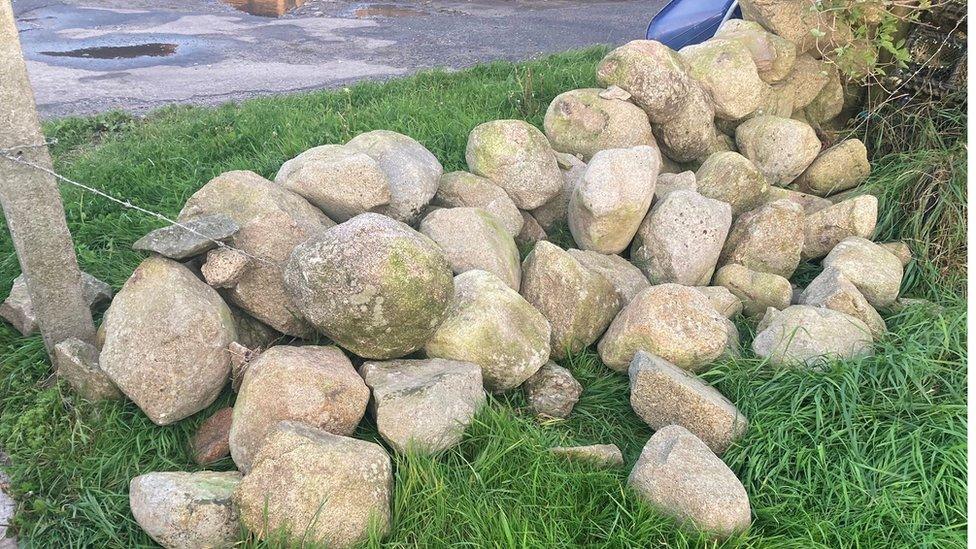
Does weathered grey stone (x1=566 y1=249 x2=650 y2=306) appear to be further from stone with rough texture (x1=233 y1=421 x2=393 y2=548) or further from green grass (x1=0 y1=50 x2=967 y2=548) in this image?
stone with rough texture (x1=233 y1=421 x2=393 y2=548)

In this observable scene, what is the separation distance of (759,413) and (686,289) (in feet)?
1.74

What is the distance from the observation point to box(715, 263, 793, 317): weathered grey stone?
3.50 meters

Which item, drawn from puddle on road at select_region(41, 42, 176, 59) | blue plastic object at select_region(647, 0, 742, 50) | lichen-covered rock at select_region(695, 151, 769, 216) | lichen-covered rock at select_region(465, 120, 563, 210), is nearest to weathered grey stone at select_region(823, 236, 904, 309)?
lichen-covered rock at select_region(695, 151, 769, 216)

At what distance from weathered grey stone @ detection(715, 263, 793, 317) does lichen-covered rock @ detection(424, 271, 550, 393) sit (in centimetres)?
103

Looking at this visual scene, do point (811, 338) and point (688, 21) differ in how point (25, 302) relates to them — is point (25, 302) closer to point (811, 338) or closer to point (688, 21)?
point (811, 338)

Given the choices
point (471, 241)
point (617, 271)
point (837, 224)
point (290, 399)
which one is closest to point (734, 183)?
point (837, 224)

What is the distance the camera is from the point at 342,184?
3.21 metres

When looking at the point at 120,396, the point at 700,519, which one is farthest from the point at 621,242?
the point at 120,396

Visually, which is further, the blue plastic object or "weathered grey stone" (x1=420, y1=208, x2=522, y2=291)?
the blue plastic object

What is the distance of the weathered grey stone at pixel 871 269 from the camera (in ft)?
11.4

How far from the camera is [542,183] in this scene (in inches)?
147

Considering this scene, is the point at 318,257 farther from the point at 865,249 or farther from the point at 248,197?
the point at 865,249

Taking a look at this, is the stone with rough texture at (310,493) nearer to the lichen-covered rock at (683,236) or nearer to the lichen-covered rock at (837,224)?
the lichen-covered rock at (683,236)

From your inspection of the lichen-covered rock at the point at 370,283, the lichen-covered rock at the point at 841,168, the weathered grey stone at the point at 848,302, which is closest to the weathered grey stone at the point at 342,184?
the lichen-covered rock at the point at 370,283
